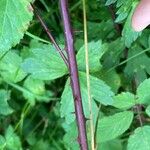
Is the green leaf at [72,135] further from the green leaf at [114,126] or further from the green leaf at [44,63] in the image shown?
the green leaf at [44,63]

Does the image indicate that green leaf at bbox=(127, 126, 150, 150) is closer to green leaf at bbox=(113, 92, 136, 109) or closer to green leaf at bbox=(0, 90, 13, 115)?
green leaf at bbox=(113, 92, 136, 109)

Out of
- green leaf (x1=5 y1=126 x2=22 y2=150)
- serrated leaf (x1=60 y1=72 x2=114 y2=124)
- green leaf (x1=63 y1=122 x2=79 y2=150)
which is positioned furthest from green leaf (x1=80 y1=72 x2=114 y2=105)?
green leaf (x1=5 y1=126 x2=22 y2=150)

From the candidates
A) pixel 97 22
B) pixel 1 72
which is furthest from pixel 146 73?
pixel 1 72

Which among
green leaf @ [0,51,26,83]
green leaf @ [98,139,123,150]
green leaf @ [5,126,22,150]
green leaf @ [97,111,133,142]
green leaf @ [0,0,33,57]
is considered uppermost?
green leaf @ [0,0,33,57]

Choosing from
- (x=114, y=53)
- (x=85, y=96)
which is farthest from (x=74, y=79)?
(x=114, y=53)

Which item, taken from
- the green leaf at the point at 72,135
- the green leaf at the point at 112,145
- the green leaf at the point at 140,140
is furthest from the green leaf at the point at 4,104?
the green leaf at the point at 140,140

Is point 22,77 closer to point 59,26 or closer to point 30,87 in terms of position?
point 30,87
